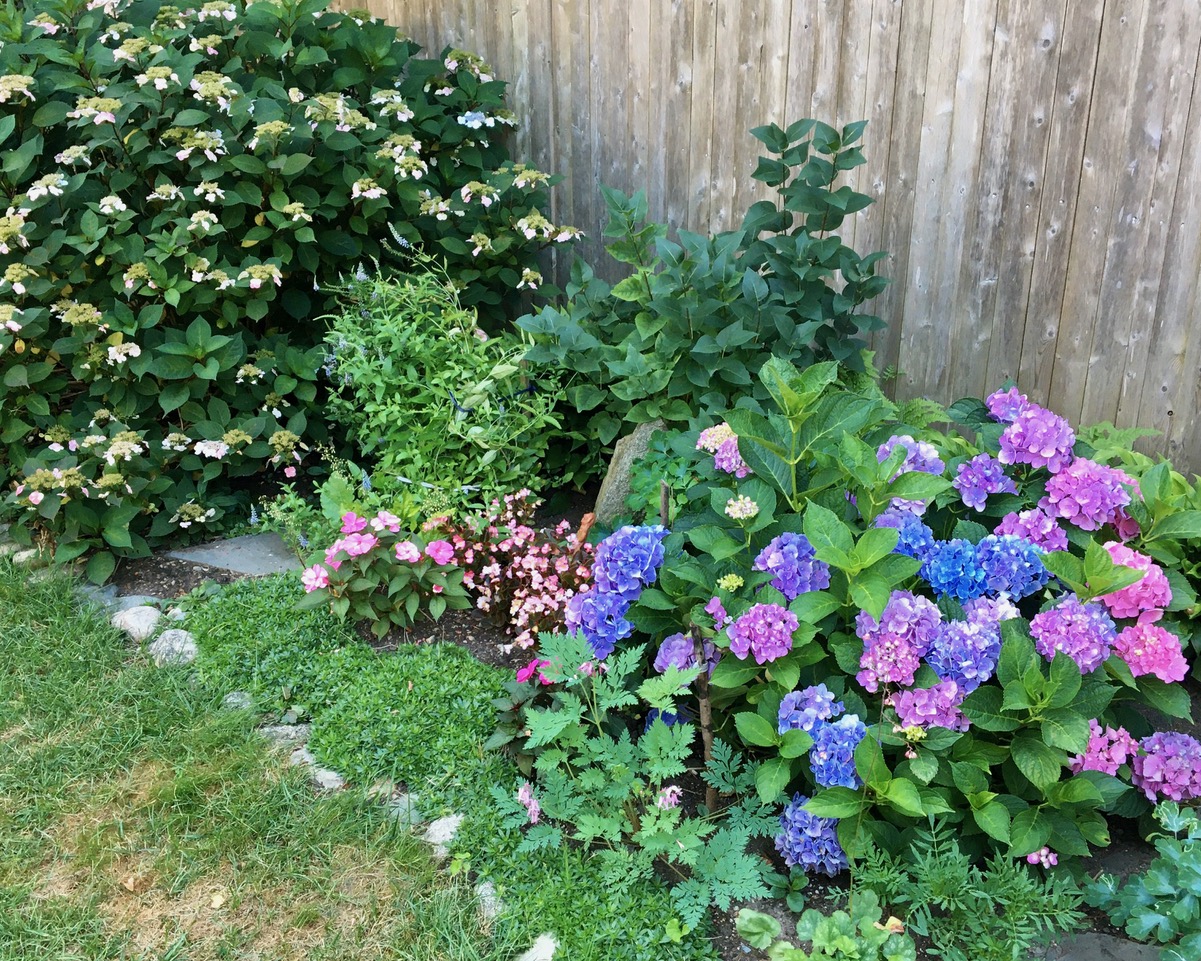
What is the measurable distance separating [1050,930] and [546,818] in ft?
3.81

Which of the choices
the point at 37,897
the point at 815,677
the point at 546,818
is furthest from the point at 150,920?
the point at 815,677

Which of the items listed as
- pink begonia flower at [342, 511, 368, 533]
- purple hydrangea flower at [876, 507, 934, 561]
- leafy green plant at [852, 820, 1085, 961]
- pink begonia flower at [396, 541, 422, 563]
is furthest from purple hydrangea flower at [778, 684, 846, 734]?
pink begonia flower at [342, 511, 368, 533]

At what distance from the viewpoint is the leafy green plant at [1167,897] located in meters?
1.96

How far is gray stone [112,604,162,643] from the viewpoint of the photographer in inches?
132

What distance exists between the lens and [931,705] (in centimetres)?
220

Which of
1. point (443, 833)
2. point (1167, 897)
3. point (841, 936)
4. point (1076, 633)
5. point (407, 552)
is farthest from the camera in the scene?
point (407, 552)

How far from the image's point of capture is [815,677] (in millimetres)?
2398

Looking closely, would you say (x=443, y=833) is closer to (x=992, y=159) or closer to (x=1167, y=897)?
(x=1167, y=897)

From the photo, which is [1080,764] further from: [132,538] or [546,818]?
[132,538]

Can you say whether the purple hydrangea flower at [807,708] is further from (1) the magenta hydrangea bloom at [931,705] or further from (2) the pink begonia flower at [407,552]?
(2) the pink begonia flower at [407,552]

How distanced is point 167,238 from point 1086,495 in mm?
3145

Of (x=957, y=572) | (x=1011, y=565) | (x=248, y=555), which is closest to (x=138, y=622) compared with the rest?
(x=248, y=555)

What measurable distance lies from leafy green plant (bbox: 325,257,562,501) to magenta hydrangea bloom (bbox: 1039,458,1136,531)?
177cm

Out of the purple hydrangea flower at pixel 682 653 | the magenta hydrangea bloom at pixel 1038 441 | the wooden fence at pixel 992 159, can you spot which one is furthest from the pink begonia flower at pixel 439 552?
the wooden fence at pixel 992 159
